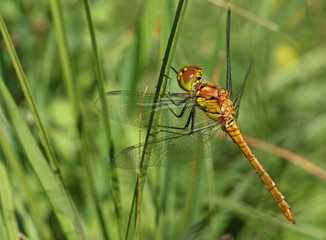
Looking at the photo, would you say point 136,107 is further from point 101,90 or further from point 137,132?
point 137,132

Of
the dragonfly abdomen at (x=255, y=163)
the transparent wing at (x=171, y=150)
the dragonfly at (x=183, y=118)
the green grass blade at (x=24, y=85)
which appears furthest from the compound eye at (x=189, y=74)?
the green grass blade at (x=24, y=85)

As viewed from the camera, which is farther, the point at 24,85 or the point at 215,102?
the point at 215,102

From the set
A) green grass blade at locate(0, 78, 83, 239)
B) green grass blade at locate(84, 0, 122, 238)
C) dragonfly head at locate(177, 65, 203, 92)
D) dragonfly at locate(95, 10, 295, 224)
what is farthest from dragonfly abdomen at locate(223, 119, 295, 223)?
green grass blade at locate(0, 78, 83, 239)

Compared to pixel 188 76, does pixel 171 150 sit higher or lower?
lower

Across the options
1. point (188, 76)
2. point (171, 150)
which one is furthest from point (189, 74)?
point (171, 150)

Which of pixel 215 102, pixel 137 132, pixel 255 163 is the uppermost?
pixel 137 132

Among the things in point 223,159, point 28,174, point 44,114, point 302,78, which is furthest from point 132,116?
point 302,78
